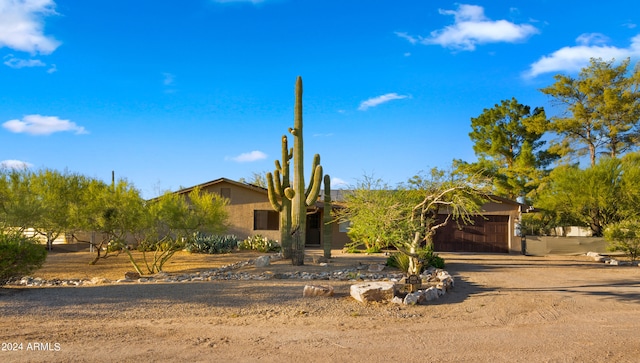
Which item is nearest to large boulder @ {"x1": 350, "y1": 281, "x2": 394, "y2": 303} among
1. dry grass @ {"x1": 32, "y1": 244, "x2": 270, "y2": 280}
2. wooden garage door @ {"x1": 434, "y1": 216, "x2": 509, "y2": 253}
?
dry grass @ {"x1": 32, "y1": 244, "x2": 270, "y2": 280}

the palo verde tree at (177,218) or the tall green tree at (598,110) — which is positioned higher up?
the tall green tree at (598,110)

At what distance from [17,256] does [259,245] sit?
13869 millimetres

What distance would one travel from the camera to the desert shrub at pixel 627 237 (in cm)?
2245

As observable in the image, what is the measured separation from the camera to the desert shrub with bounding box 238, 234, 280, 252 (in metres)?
25.4

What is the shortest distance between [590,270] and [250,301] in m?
13.3

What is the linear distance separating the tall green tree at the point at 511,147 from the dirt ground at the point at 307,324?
76.8ft

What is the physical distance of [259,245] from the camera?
83.5 ft

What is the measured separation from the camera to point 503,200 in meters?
28.1

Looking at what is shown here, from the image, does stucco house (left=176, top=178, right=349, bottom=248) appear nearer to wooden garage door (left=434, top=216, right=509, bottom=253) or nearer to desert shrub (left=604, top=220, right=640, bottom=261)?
wooden garage door (left=434, top=216, right=509, bottom=253)

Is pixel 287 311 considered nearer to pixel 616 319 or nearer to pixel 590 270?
pixel 616 319

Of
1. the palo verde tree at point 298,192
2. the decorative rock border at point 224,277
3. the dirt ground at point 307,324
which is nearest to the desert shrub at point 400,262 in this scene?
the decorative rock border at point 224,277

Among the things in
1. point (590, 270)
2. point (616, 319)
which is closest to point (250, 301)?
point (616, 319)

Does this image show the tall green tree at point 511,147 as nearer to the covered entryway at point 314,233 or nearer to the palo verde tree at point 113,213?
the covered entryway at point 314,233

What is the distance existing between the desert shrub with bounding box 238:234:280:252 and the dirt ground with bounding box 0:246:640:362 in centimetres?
1153
